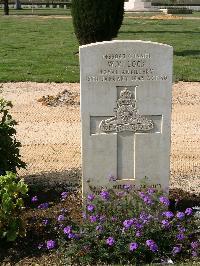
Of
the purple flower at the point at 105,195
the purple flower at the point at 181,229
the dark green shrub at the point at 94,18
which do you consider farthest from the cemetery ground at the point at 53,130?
the dark green shrub at the point at 94,18

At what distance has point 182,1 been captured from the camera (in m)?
77.1

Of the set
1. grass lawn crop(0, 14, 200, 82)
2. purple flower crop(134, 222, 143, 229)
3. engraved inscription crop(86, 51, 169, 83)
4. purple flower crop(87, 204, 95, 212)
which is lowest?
grass lawn crop(0, 14, 200, 82)

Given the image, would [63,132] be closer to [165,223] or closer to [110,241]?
[165,223]

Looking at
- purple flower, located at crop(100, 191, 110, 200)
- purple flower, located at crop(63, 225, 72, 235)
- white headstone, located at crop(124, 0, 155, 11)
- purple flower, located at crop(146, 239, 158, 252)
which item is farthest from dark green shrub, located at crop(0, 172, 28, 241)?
white headstone, located at crop(124, 0, 155, 11)

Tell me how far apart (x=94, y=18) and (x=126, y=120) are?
11346 millimetres

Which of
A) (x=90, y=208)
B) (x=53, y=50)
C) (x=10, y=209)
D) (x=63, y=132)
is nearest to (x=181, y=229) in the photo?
(x=90, y=208)

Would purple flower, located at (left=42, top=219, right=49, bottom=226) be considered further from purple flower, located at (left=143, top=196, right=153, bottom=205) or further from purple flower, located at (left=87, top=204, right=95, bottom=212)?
purple flower, located at (left=143, top=196, right=153, bottom=205)

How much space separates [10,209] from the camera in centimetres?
451

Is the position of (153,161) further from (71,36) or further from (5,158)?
(71,36)

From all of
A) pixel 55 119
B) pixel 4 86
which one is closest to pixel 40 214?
pixel 55 119

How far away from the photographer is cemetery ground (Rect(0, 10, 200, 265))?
200 inches

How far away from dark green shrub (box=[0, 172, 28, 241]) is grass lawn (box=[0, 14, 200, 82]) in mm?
7988

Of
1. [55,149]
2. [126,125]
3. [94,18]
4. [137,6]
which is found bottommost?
[55,149]

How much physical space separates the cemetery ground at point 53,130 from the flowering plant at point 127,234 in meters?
0.22
